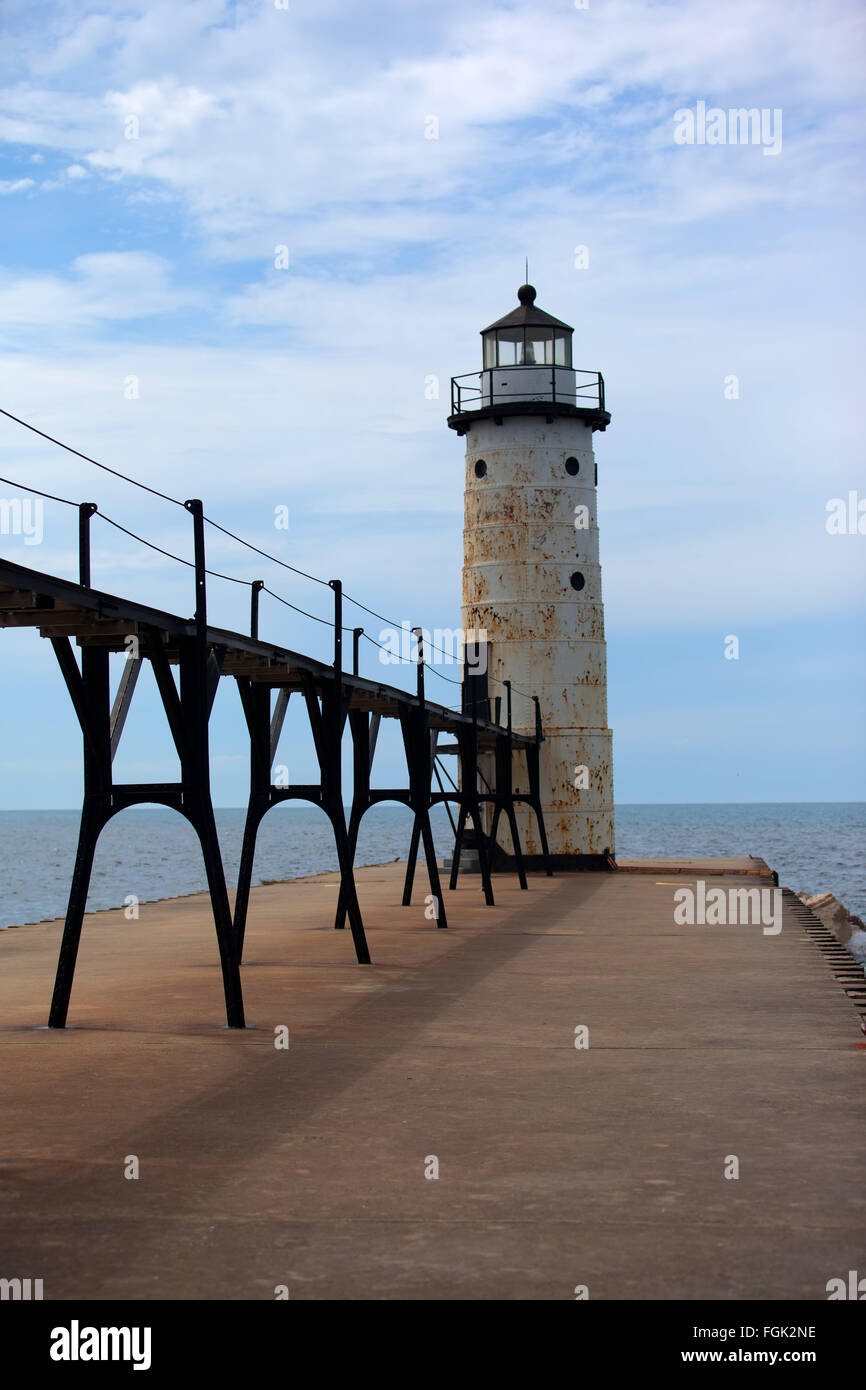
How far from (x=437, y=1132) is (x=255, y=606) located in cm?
826

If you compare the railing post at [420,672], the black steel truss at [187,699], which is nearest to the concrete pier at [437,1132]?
the black steel truss at [187,699]

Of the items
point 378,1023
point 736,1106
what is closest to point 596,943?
point 378,1023

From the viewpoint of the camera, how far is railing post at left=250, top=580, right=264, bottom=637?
49.6ft

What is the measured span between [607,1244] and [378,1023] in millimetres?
5804

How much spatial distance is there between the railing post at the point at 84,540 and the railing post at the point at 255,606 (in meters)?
3.61

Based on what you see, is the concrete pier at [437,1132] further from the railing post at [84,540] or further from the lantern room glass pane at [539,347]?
the lantern room glass pane at [539,347]

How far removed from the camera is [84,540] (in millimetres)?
11445

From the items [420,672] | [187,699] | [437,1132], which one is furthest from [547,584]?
[437,1132]

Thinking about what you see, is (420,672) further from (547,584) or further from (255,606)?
(547,584)

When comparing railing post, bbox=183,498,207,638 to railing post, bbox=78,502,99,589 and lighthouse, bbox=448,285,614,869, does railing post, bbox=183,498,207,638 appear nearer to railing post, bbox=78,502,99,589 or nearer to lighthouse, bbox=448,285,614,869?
railing post, bbox=78,502,99,589

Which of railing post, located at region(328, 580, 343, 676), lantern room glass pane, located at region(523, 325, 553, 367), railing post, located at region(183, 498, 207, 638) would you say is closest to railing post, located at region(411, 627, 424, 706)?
railing post, located at region(328, 580, 343, 676)
